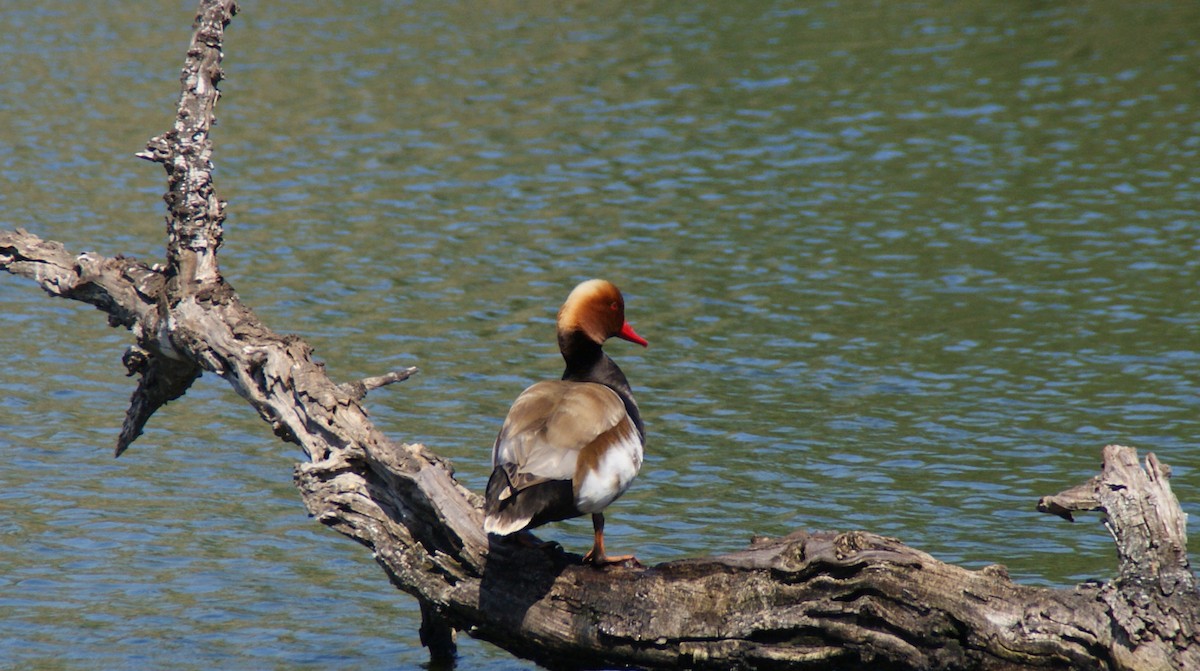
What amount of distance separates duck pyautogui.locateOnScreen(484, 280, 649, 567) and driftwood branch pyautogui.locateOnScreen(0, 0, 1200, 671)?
0.38 m

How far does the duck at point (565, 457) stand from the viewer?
698 centimetres

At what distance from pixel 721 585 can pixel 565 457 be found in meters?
1.01

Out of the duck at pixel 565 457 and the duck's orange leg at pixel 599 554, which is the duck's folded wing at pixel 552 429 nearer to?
the duck at pixel 565 457

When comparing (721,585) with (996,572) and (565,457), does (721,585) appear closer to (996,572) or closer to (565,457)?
(565,457)

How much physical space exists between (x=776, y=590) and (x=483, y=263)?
12.8 metres

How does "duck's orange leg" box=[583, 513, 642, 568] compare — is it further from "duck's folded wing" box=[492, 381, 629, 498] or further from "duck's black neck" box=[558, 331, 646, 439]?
"duck's black neck" box=[558, 331, 646, 439]

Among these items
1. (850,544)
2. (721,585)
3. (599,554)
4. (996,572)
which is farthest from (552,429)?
(996,572)

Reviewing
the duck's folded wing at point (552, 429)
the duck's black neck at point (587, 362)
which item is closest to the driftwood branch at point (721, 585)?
the duck's folded wing at point (552, 429)

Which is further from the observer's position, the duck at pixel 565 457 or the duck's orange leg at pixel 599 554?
the duck's orange leg at pixel 599 554

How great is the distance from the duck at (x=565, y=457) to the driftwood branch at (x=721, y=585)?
38 cm

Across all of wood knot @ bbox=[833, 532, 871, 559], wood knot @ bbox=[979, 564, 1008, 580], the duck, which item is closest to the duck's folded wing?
the duck

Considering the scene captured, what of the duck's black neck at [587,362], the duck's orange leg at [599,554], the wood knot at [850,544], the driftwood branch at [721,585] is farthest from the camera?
the duck's black neck at [587,362]

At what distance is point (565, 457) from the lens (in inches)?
282

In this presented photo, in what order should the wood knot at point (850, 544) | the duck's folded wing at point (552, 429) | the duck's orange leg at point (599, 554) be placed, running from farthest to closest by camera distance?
the duck's orange leg at point (599, 554), the duck's folded wing at point (552, 429), the wood knot at point (850, 544)
